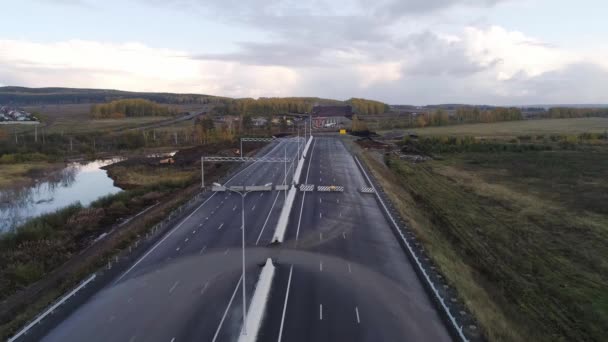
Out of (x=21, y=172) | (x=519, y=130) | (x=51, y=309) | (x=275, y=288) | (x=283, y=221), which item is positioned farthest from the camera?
(x=519, y=130)

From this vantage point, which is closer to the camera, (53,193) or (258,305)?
(258,305)

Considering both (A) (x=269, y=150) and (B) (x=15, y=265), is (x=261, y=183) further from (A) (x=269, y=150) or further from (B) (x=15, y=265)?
(A) (x=269, y=150)

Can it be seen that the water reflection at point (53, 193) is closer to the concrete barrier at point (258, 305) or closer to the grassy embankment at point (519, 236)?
the concrete barrier at point (258, 305)

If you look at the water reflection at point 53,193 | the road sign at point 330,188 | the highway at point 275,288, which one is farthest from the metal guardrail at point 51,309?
the road sign at point 330,188

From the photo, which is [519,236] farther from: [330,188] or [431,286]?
[330,188]

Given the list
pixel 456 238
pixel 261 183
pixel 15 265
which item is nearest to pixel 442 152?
pixel 261 183

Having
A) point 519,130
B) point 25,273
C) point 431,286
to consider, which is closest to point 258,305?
point 431,286
